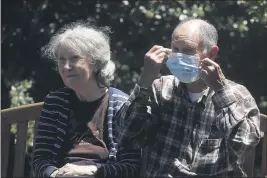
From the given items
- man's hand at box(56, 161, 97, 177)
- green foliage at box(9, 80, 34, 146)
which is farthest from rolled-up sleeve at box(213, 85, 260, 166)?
green foliage at box(9, 80, 34, 146)

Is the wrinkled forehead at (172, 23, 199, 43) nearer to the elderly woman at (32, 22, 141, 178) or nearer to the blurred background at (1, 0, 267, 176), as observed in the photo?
the elderly woman at (32, 22, 141, 178)

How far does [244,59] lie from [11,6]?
190 centimetres

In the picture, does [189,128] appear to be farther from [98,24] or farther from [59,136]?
[98,24]

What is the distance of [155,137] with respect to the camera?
4.16 m

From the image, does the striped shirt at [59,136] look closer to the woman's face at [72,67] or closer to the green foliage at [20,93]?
the woman's face at [72,67]

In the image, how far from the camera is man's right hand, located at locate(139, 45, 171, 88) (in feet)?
13.1

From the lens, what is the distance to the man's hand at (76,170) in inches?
165

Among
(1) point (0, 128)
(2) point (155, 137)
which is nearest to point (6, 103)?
(1) point (0, 128)

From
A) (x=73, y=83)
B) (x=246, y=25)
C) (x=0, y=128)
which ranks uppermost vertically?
(x=246, y=25)

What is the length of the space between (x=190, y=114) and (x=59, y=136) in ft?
2.68

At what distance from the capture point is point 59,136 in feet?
Result: 14.5

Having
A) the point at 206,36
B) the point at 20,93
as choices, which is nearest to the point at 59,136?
the point at 206,36

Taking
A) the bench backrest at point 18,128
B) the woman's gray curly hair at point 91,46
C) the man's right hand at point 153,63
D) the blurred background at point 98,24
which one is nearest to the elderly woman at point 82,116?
the woman's gray curly hair at point 91,46

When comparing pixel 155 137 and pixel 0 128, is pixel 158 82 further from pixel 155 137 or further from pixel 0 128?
pixel 0 128
